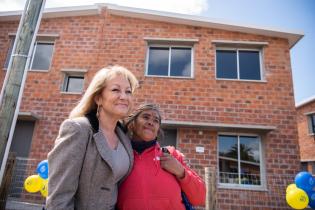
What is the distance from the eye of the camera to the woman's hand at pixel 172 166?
1796mm

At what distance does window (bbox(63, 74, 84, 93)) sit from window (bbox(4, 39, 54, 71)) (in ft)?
3.05

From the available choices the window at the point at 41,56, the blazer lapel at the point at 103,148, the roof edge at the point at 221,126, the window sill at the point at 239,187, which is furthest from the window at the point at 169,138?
the blazer lapel at the point at 103,148

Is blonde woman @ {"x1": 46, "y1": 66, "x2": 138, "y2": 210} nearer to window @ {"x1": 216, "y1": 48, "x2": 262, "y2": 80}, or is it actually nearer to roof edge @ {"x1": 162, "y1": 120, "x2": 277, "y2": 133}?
roof edge @ {"x1": 162, "y1": 120, "x2": 277, "y2": 133}

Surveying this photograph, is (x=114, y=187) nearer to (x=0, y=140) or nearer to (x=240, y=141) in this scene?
(x=0, y=140)

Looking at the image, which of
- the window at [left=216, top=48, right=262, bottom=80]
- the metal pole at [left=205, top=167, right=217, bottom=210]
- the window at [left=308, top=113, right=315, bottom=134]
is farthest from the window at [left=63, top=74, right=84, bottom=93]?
the window at [left=308, top=113, right=315, bottom=134]

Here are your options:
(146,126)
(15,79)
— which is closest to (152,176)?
(146,126)

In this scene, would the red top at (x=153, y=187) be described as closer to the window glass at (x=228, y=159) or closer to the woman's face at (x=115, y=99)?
the woman's face at (x=115, y=99)

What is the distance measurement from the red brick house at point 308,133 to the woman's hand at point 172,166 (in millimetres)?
15214

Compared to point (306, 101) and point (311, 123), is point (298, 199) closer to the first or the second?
point (311, 123)

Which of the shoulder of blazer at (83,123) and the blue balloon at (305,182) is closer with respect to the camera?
the shoulder of blazer at (83,123)

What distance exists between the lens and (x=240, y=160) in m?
7.36

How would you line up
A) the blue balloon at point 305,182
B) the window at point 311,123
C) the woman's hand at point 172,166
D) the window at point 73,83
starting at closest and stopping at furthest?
the woman's hand at point 172,166
the blue balloon at point 305,182
the window at point 73,83
the window at point 311,123

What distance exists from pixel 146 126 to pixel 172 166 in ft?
1.34

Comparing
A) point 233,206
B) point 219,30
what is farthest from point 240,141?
point 219,30
